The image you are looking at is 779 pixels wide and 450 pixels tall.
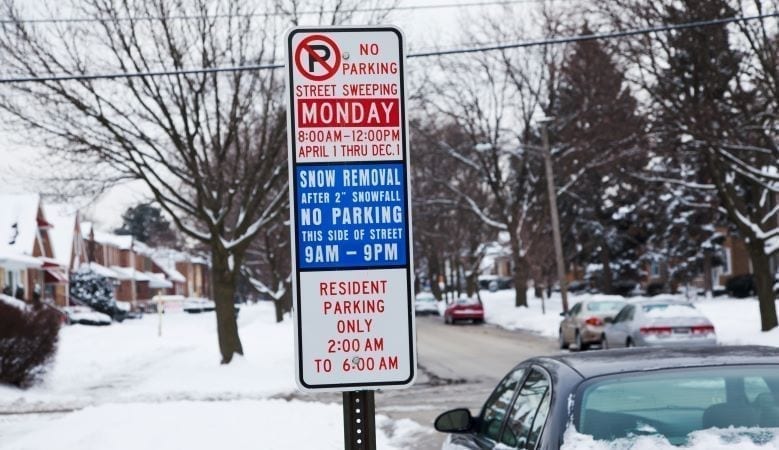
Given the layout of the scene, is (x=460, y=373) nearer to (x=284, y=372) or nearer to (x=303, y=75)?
(x=284, y=372)

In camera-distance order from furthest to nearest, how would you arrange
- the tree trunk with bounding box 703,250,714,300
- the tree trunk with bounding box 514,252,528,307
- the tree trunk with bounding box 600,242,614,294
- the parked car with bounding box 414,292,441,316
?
the parked car with bounding box 414,292,441,316, the tree trunk with bounding box 600,242,614,294, the tree trunk with bounding box 703,250,714,300, the tree trunk with bounding box 514,252,528,307

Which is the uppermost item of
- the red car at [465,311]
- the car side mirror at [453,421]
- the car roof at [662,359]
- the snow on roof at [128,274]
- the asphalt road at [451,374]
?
the snow on roof at [128,274]

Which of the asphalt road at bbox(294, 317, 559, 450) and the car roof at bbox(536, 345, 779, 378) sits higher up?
the car roof at bbox(536, 345, 779, 378)

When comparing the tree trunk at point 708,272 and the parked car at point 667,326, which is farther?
the tree trunk at point 708,272

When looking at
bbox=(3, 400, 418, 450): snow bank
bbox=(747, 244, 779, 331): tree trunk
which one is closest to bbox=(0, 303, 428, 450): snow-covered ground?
bbox=(3, 400, 418, 450): snow bank

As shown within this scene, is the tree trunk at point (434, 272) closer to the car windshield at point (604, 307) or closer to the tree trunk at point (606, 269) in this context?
the tree trunk at point (606, 269)

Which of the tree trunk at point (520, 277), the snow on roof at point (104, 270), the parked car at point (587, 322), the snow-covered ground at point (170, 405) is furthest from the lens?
the snow on roof at point (104, 270)

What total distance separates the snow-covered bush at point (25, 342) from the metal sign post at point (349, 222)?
17.4 metres

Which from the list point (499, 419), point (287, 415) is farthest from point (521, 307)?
point (499, 419)

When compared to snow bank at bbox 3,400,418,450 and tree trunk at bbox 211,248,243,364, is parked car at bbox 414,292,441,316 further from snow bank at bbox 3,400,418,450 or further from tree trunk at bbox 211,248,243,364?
snow bank at bbox 3,400,418,450

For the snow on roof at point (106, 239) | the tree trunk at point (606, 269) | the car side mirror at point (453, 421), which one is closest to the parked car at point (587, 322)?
the car side mirror at point (453, 421)

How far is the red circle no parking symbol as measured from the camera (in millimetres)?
3875

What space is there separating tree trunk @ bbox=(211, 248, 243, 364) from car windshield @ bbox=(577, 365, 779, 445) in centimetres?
2067

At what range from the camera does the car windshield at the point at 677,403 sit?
439 centimetres
